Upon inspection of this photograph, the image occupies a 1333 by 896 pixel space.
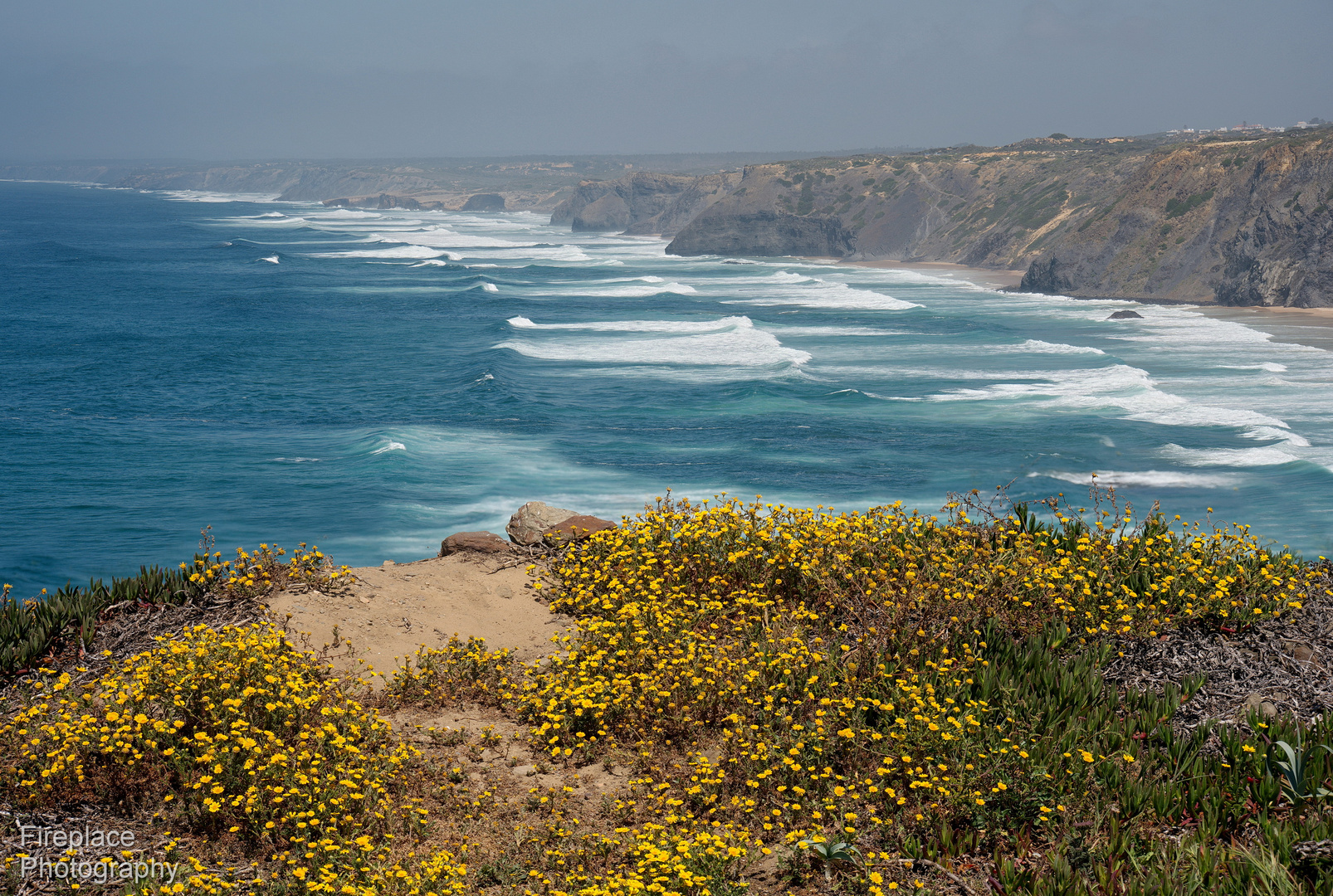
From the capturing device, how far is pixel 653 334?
171 ft

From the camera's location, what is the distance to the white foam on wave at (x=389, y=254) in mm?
100725

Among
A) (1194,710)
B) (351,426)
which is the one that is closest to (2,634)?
(1194,710)

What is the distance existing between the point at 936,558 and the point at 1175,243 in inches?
2785

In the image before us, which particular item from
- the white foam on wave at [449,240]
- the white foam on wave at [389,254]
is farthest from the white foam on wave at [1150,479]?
the white foam on wave at [449,240]

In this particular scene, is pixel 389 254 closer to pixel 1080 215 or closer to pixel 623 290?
pixel 623 290

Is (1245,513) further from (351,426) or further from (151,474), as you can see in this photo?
(151,474)

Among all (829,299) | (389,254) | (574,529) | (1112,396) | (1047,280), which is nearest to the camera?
(574,529)

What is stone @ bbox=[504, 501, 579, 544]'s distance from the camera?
1222 cm

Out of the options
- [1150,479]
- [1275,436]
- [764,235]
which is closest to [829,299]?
[1275,436]

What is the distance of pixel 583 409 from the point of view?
34.9 meters

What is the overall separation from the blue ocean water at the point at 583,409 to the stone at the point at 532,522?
349 inches

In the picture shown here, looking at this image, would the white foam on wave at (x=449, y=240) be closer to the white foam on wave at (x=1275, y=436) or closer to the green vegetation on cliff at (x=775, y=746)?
the white foam on wave at (x=1275, y=436)

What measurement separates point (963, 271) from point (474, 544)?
86.2 meters

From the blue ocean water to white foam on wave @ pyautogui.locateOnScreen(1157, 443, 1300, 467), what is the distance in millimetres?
110
